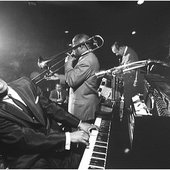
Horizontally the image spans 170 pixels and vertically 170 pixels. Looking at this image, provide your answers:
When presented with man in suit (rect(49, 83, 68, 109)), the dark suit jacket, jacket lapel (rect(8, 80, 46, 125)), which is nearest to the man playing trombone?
jacket lapel (rect(8, 80, 46, 125))

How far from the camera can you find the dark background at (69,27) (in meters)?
7.14

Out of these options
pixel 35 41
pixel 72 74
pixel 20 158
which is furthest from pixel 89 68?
pixel 35 41

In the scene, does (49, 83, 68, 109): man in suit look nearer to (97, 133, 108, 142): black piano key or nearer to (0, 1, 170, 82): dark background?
(0, 1, 170, 82): dark background

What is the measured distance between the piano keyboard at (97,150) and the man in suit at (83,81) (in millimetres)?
1146

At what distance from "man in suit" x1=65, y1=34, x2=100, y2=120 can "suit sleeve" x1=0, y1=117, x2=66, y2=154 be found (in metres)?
1.68

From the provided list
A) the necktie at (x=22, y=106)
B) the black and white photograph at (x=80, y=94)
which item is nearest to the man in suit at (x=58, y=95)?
the black and white photograph at (x=80, y=94)

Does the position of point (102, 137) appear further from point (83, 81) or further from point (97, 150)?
point (83, 81)

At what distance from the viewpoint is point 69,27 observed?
29.7ft

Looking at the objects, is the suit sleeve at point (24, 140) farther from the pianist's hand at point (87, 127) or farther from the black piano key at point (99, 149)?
the pianist's hand at point (87, 127)

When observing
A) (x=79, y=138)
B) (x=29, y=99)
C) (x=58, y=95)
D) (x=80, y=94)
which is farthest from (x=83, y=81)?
(x=58, y=95)

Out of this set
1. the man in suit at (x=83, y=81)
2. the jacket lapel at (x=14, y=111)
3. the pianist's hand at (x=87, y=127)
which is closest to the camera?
the jacket lapel at (x=14, y=111)

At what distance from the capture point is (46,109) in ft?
8.08

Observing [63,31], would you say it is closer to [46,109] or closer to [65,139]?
[46,109]

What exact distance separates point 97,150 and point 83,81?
1.73 metres
